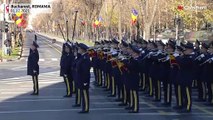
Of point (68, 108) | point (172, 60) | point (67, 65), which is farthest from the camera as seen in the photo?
point (67, 65)

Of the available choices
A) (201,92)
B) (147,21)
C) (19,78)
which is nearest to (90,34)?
(147,21)

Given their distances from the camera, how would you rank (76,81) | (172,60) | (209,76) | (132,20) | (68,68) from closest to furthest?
(76,81), (172,60), (209,76), (68,68), (132,20)

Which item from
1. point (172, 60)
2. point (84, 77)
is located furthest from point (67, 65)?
point (172, 60)

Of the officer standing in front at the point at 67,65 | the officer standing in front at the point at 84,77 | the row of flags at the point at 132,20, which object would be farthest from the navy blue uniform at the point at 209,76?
the row of flags at the point at 132,20

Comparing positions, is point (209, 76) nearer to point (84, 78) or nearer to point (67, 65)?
point (84, 78)

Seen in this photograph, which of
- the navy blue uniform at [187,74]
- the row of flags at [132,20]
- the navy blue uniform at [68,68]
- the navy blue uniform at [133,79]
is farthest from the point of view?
the row of flags at [132,20]

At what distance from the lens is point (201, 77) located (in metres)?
14.3

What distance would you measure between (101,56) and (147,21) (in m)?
22.2

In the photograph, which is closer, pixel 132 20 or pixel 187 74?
pixel 187 74

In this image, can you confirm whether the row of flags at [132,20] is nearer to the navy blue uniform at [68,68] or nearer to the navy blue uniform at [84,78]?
the navy blue uniform at [68,68]

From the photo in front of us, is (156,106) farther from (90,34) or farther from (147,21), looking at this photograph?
(90,34)

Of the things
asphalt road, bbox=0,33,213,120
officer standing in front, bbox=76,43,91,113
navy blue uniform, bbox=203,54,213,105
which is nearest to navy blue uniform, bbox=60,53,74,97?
asphalt road, bbox=0,33,213,120

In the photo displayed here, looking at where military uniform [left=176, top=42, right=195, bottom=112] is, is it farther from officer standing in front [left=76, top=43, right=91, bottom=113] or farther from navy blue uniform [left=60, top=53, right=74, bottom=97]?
navy blue uniform [left=60, top=53, right=74, bottom=97]

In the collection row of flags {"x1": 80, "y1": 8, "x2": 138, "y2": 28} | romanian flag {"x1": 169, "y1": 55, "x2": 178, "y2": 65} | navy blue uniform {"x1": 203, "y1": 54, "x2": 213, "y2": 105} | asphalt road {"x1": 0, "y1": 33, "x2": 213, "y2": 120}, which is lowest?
asphalt road {"x1": 0, "y1": 33, "x2": 213, "y2": 120}
